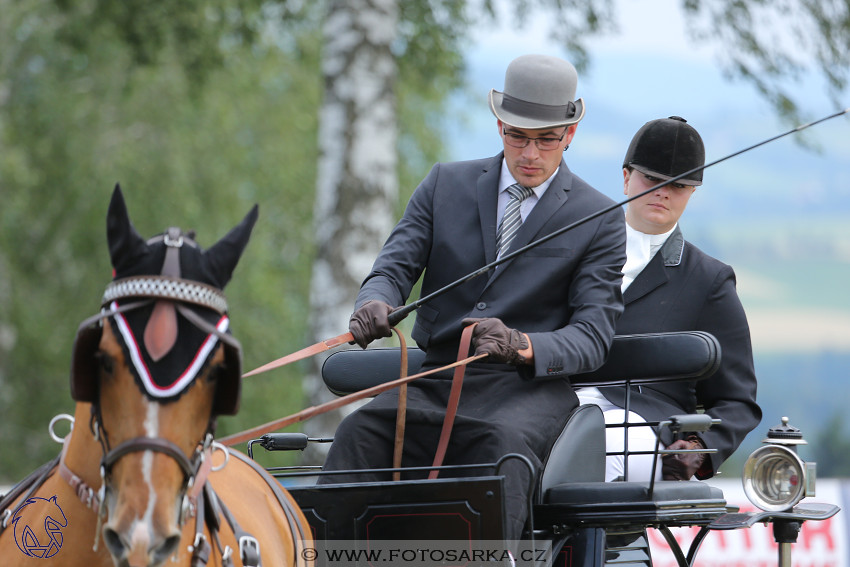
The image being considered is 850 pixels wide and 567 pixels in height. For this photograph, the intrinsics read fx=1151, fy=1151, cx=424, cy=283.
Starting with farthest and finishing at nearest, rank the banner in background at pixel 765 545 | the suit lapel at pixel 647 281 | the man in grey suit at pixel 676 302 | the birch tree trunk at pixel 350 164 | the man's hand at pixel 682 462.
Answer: the birch tree trunk at pixel 350 164 → the banner in background at pixel 765 545 → the suit lapel at pixel 647 281 → the man in grey suit at pixel 676 302 → the man's hand at pixel 682 462

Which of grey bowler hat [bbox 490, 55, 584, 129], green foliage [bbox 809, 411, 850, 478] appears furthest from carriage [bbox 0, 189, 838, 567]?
green foliage [bbox 809, 411, 850, 478]

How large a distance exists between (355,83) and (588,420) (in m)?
4.52

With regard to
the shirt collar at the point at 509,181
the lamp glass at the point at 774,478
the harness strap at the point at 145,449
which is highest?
the shirt collar at the point at 509,181

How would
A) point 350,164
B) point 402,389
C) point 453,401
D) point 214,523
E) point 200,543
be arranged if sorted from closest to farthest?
point 200,543, point 214,523, point 453,401, point 402,389, point 350,164

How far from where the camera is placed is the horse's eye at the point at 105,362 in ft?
7.41

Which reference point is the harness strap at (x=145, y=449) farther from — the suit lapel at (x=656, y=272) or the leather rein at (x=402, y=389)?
the suit lapel at (x=656, y=272)

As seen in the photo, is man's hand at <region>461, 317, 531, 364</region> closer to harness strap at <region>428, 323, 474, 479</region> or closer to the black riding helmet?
harness strap at <region>428, 323, 474, 479</region>

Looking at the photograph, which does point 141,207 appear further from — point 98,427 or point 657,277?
point 98,427

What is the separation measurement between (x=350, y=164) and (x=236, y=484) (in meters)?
4.69

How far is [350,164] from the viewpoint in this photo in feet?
25.2

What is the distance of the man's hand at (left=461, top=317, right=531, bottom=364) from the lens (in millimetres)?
3342

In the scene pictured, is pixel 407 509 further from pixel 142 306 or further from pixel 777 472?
pixel 777 472

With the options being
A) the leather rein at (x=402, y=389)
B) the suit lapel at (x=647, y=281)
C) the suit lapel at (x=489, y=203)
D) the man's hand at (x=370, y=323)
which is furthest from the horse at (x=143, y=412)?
the suit lapel at (x=647, y=281)

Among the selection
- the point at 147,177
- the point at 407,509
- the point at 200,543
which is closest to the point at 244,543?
the point at 200,543
